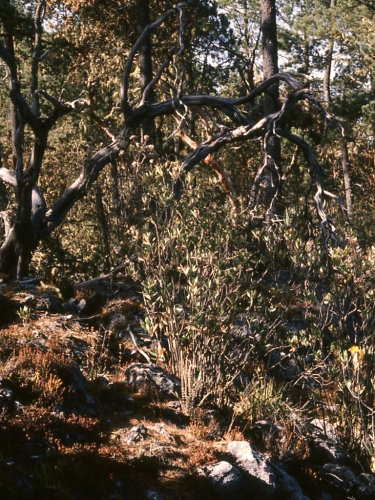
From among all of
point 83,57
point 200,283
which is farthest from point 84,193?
point 83,57

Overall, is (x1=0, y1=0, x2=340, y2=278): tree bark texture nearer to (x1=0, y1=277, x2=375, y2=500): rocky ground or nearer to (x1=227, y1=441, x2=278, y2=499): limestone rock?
(x1=0, y1=277, x2=375, y2=500): rocky ground

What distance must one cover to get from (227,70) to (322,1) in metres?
9.36

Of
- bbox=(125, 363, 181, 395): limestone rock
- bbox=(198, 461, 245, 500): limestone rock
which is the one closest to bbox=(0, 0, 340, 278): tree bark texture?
bbox=(125, 363, 181, 395): limestone rock

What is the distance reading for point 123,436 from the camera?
611cm

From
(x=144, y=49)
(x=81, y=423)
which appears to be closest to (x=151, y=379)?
(x=81, y=423)

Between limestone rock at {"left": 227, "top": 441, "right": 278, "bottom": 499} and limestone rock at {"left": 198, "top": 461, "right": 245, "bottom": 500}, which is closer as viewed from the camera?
limestone rock at {"left": 198, "top": 461, "right": 245, "bottom": 500}

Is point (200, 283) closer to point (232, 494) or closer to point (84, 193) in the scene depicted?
point (232, 494)

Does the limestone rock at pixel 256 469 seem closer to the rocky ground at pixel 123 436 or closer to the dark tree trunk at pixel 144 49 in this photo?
the rocky ground at pixel 123 436

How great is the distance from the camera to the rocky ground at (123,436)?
5.20m

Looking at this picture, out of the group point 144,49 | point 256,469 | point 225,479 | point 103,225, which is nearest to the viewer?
point 225,479

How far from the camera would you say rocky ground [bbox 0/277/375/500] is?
5.20m

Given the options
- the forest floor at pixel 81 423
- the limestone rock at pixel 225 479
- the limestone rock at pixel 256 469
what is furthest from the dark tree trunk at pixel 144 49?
the limestone rock at pixel 225 479

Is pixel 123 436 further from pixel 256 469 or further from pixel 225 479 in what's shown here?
pixel 256 469

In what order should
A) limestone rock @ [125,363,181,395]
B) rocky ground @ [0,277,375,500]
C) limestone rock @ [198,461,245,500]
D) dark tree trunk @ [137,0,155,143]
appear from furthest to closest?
dark tree trunk @ [137,0,155,143]
limestone rock @ [125,363,181,395]
limestone rock @ [198,461,245,500]
rocky ground @ [0,277,375,500]
